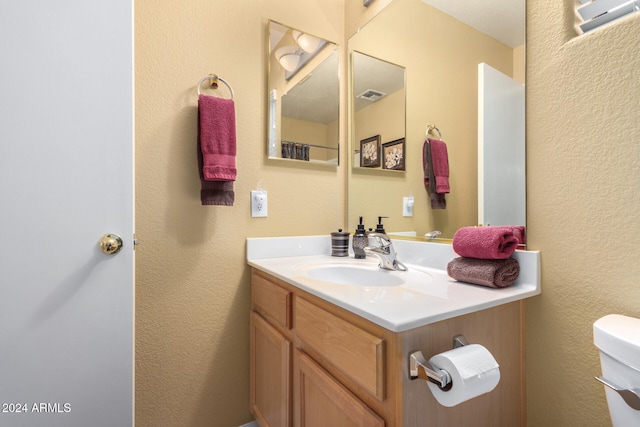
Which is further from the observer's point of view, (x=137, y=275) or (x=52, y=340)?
(x=137, y=275)

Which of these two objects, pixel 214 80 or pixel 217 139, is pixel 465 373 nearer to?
pixel 217 139

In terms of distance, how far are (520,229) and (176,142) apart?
4.35 ft

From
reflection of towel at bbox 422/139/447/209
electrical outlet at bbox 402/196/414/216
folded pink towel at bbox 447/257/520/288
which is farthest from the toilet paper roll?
electrical outlet at bbox 402/196/414/216

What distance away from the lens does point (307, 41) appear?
154 cm

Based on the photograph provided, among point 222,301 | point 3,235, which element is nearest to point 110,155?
point 3,235

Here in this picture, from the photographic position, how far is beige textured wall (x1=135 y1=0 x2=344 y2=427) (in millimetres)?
1184

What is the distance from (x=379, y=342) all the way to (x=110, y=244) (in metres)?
0.83

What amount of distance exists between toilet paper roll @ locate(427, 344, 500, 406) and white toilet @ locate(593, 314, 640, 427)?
0.23m

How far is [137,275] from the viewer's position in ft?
3.82

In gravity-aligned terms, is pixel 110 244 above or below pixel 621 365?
above

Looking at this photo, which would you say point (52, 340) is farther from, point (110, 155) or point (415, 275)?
point (415, 275)

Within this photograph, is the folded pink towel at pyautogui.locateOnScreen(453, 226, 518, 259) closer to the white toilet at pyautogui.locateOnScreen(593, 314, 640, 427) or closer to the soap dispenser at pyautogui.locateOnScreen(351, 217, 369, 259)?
the white toilet at pyautogui.locateOnScreen(593, 314, 640, 427)

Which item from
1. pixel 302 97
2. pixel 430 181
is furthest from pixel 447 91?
pixel 302 97

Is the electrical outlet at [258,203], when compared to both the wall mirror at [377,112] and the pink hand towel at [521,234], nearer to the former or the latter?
the wall mirror at [377,112]
